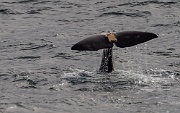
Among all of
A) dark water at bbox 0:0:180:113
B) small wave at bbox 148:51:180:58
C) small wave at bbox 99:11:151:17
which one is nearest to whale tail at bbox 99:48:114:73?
dark water at bbox 0:0:180:113

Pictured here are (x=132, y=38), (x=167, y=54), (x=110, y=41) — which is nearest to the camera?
(x=110, y=41)

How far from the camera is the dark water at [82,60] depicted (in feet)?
47.4

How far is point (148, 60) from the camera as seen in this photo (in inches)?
720

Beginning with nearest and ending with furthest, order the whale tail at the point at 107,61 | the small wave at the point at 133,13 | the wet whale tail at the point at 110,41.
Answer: the wet whale tail at the point at 110,41, the whale tail at the point at 107,61, the small wave at the point at 133,13

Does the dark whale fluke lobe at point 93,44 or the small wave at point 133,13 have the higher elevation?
the dark whale fluke lobe at point 93,44

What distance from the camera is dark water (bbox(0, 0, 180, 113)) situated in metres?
14.4

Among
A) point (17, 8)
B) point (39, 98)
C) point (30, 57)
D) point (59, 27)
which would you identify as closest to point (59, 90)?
point (39, 98)

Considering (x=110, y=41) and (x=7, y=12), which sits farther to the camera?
(x=7, y=12)

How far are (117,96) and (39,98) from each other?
179cm

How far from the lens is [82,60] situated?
1850cm

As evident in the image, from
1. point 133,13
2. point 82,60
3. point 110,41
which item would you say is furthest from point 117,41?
point 133,13

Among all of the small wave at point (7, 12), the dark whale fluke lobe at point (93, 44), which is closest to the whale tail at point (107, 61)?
the dark whale fluke lobe at point (93, 44)

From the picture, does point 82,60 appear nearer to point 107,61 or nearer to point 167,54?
point 107,61

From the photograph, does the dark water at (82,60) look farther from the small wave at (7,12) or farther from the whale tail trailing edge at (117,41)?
the whale tail trailing edge at (117,41)
